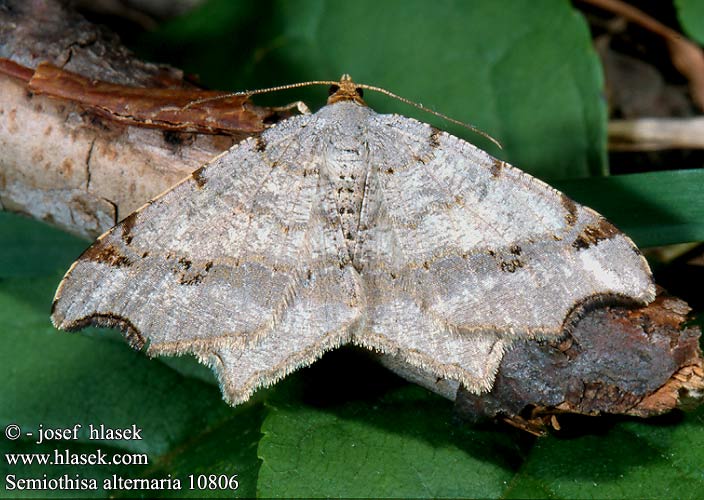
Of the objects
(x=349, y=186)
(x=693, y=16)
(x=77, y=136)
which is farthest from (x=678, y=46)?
(x=77, y=136)

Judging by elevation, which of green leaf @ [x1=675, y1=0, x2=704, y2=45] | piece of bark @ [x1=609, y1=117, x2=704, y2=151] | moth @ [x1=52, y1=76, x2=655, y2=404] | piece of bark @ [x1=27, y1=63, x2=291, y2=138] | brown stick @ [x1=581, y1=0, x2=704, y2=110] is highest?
brown stick @ [x1=581, y1=0, x2=704, y2=110]

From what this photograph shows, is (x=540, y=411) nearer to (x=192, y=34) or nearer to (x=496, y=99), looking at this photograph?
(x=496, y=99)

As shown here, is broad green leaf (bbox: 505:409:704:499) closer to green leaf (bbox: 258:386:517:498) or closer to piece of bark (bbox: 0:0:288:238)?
green leaf (bbox: 258:386:517:498)

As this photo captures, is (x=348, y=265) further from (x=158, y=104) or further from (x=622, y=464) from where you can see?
(x=622, y=464)

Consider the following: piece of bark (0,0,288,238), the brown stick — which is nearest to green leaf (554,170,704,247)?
piece of bark (0,0,288,238)

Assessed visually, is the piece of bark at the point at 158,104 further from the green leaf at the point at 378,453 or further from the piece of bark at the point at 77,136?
the green leaf at the point at 378,453

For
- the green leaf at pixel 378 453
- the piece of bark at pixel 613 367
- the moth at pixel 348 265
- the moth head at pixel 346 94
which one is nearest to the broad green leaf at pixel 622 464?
the green leaf at pixel 378 453
